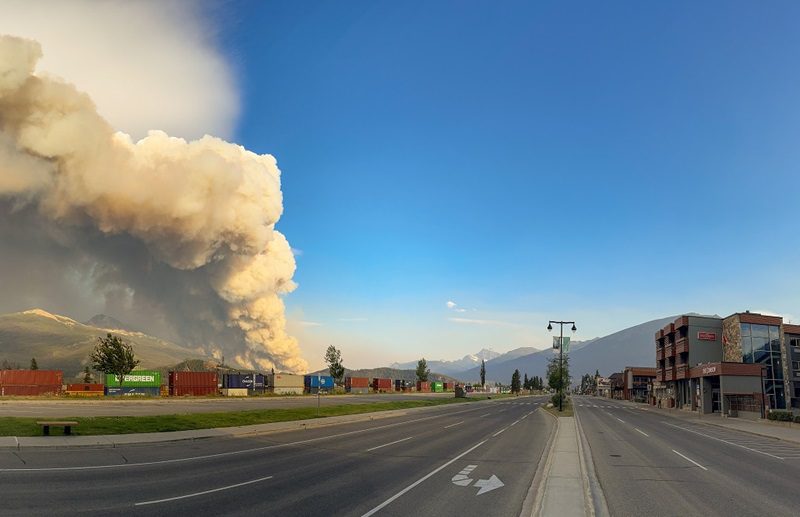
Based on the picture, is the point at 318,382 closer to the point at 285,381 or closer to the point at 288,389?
the point at 285,381

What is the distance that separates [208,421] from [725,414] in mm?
54329

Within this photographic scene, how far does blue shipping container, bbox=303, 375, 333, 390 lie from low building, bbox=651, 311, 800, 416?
192ft

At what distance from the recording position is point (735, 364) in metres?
60.7

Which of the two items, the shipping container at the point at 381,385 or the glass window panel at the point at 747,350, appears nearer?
the glass window panel at the point at 747,350

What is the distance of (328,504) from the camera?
1073 centimetres

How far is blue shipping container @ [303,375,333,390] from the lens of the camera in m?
97.8

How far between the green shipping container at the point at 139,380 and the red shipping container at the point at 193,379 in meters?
3.06

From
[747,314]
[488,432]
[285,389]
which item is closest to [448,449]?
[488,432]

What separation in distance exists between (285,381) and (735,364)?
68125mm

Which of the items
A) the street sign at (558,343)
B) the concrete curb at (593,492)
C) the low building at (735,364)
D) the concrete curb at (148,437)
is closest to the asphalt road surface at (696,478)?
the concrete curb at (593,492)

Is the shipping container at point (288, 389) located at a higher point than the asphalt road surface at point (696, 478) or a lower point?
lower

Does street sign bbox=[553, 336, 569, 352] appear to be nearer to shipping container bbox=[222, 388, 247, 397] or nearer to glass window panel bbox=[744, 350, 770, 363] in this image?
glass window panel bbox=[744, 350, 770, 363]

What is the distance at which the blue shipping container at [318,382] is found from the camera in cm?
9781

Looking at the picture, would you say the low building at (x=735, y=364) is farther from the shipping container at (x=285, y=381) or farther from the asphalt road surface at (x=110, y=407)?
the shipping container at (x=285, y=381)
